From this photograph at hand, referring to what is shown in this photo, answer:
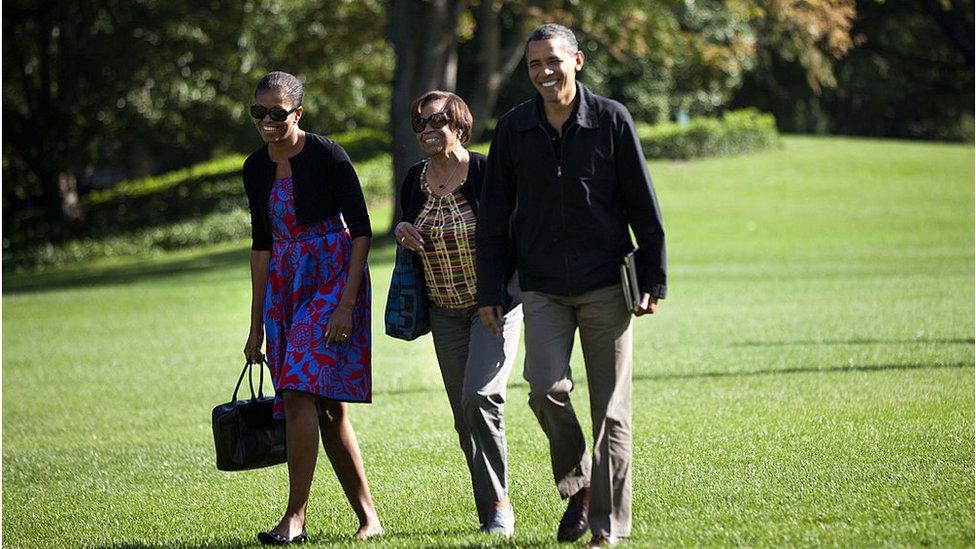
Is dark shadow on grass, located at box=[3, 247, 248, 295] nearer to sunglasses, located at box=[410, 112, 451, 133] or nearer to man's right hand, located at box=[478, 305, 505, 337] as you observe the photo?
sunglasses, located at box=[410, 112, 451, 133]

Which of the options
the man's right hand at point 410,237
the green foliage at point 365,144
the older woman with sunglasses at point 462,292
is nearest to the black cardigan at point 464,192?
the older woman with sunglasses at point 462,292

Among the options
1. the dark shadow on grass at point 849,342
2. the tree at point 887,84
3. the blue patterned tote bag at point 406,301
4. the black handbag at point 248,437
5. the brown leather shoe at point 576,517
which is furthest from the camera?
the tree at point 887,84

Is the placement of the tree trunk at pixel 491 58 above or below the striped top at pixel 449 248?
above

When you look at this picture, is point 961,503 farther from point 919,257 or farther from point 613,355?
point 919,257

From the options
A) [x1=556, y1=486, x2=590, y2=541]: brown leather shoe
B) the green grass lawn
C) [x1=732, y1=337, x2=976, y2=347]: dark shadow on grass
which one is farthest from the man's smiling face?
[x1=732, y1=337, x2=976, y2=347]: dark shadow on grass

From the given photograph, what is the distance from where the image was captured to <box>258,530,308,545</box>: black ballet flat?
5914 millimetres

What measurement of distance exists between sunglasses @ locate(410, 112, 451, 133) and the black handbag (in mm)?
1294

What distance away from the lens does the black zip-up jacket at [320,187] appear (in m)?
6.01

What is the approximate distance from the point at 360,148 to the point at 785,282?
20.8m

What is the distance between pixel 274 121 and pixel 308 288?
0.75m

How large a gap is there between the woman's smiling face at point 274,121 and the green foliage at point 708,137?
114 ft

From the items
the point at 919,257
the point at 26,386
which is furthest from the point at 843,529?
the point at 919,257

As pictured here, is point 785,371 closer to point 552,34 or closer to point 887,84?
point 552,34

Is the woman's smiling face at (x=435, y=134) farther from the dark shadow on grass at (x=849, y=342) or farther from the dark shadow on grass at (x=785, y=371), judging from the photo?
the dark shadow on grass at (x=849, y=342)
